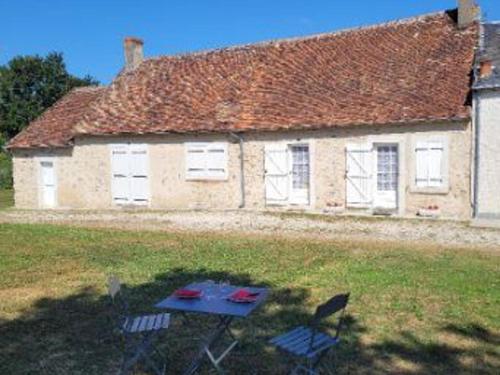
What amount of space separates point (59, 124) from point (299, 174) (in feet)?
35.6

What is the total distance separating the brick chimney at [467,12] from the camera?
56.6 ft

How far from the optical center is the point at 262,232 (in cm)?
1423

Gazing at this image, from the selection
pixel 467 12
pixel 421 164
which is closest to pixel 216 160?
pixel 421 164

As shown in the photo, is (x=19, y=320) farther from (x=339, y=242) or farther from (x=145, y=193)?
(x=145, y=193)

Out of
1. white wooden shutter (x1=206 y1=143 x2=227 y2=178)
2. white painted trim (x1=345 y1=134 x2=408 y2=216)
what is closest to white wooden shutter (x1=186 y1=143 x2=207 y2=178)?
white wooden shutter (x1=206 y1=143 x2=227 y2=178)

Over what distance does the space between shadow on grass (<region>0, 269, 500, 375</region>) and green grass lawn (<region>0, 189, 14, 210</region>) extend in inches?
680

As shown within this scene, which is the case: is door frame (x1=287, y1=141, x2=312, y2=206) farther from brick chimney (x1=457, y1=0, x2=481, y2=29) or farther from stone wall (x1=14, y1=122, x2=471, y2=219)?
brick chimney (x1=457, y1=0, x2=481, y2=29)

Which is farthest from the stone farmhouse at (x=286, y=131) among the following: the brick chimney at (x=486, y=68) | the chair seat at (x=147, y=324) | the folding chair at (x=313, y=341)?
the chair seat at (x=147, y=324)

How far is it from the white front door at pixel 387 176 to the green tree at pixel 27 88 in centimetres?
3548

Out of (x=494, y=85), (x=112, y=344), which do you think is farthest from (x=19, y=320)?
(x=494, y=85)

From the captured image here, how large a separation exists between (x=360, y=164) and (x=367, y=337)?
1057 cm

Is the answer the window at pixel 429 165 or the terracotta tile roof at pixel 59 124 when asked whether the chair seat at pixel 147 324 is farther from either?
the terracotta tile roof at pixel 59 124

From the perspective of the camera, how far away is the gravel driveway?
13.0 metres

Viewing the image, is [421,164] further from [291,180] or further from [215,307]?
[215,307]
